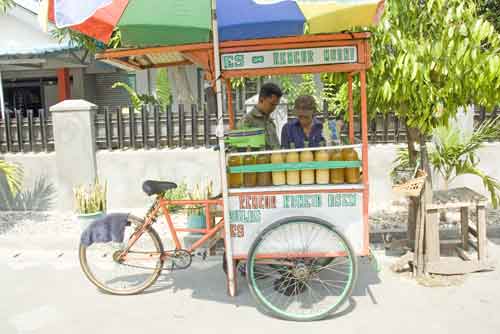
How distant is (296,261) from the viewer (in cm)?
367

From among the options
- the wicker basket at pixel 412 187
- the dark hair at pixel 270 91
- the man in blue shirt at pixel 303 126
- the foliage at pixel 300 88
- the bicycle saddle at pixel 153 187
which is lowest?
the wicker basket at pixel 412 187

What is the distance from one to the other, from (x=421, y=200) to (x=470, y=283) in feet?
2.71

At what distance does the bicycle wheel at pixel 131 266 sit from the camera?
4.01m

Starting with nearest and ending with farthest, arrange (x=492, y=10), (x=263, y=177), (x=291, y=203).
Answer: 1. (x=291, y=203)
2. (x=263, y=177)
3. (x=492, y=10)

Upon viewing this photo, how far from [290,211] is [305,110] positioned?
146 cm

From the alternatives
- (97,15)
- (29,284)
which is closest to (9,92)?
(29,284)

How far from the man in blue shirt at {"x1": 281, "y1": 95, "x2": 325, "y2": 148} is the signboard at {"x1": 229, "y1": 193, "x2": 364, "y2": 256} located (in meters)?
1.16

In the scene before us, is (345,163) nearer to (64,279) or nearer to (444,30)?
(444,30)

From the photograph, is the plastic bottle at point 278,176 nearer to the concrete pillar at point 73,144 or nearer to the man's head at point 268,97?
the man's head at point 268,97

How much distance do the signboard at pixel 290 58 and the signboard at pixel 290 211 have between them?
0.99m

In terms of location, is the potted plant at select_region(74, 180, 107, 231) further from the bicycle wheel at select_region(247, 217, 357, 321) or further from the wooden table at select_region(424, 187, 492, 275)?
the wooden table at select_region(424, 187, 492, 275)

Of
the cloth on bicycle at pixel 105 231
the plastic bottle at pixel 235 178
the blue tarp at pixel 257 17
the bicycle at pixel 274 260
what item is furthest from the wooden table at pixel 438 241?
the cloth on bicycle at pixel 105 231

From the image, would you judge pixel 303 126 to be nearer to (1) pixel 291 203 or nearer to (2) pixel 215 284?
(1) pixel 291 203

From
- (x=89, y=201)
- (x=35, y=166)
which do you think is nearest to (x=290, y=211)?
(x=89, y=201)
